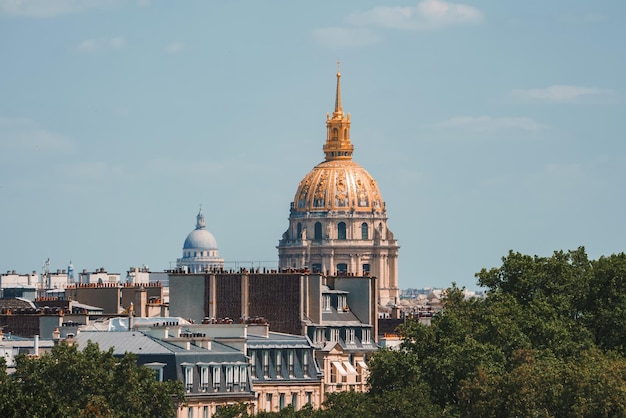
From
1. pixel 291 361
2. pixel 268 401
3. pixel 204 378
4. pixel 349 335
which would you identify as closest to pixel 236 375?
pixel 204 378

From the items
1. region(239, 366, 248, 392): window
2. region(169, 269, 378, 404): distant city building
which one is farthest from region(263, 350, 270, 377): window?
region(169, 269, 378, 404): distant city building

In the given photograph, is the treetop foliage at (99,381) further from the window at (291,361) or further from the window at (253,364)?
the window at (291,361)

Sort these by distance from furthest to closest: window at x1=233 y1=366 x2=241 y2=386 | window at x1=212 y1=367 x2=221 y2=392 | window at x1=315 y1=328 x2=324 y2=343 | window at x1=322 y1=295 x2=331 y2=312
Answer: window at x1=322 y1=295 x2=331 y2=312, window at x1=315 y1=328 x2=324 y2=343, window at x1=233 y1=366 x2=241 y2=386, window at x1=212 y1=367 x2=221 y2=392

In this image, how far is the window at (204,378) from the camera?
106 m

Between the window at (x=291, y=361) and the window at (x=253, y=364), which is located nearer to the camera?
the window at (x=253, y=364)

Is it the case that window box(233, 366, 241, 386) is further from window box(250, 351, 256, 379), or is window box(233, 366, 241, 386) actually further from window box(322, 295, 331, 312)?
window box(322, 295, 331, 312)

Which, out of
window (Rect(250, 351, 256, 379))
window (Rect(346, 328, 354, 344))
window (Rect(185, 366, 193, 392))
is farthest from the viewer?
window (Rect(346, 328, 354, 344))

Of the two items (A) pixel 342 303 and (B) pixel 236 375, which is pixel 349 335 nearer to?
(A) pixel 342 303

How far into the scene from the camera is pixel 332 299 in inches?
5418

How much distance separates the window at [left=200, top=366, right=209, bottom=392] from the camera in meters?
106

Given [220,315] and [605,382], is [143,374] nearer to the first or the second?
[605,382]

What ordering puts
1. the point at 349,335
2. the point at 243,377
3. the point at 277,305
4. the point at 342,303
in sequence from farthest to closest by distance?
the point at 342,303 → the point at 349,335 → the point at 277,305 → the point at 243,377

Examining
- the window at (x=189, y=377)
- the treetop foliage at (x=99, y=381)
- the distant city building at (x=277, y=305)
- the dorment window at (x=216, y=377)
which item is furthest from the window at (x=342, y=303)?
the treetop foliage at (x=99, y=381)

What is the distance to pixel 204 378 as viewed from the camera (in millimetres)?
106750
